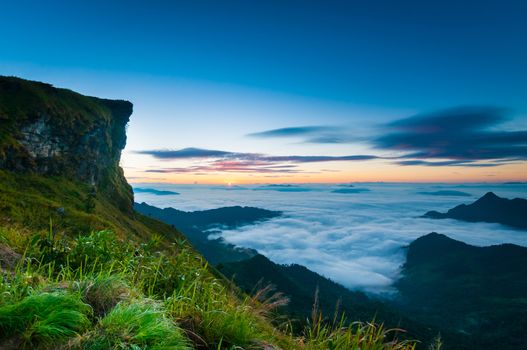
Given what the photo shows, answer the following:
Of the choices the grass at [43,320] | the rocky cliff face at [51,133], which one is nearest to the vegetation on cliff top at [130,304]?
the grass at [43,320]

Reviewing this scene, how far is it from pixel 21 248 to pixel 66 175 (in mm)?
66800

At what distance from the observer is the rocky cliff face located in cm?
5134

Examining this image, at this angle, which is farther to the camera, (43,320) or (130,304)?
(130,304)

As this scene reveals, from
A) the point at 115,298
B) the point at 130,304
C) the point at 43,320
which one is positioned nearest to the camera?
the point at 43,320

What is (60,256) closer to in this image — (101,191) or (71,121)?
(71,121)

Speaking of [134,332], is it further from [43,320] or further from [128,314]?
[43,320]

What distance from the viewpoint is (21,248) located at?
6.81 meters

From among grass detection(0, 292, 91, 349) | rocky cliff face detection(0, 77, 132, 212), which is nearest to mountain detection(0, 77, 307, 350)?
grass detection(0, 292, 91, 349)

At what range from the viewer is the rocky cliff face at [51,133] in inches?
2021

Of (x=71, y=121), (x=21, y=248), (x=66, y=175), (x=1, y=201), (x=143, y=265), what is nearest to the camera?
(x=143, y=265)

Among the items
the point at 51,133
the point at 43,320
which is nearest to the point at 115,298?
the point at 43,320

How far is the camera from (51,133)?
6119cm

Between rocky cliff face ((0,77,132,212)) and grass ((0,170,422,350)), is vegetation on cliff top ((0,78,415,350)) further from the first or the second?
rocky cliff face ((0,77,132,212))

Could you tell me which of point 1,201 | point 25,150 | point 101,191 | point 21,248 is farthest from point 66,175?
point 21,248
